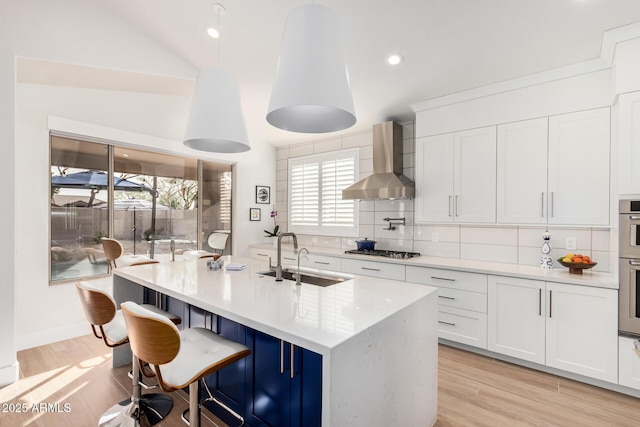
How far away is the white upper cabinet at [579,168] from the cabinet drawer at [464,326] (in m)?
1.14

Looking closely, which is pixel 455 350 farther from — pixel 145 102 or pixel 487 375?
pixel 145 102

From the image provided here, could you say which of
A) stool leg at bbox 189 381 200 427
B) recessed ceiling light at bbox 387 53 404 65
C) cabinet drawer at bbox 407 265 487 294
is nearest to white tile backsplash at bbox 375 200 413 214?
cabinet drawer at bbox 407 265 487 294

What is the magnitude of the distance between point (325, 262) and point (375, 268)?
0.82 metres

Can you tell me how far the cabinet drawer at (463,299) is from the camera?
289 centimetres

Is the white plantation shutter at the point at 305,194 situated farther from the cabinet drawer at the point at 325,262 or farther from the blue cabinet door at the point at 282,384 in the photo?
the blue cabinet door at the point at 282,384

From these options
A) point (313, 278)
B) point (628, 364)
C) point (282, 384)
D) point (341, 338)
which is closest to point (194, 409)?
point (282, 384)

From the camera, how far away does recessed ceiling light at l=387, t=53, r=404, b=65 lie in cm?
292

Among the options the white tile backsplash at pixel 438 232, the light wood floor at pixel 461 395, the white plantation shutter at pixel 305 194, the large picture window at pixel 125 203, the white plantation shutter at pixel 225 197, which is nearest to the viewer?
the light wood floor at pixel 461 395

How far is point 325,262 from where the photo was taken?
13.8 ft

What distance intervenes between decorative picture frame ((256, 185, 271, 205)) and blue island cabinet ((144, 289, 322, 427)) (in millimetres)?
3227

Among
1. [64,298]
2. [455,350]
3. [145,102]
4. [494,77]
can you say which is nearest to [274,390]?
[455,350]

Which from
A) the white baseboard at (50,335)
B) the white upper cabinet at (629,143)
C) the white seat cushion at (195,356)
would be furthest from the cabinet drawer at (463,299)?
the white baseboard at (50,335)

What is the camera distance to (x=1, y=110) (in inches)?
97.3

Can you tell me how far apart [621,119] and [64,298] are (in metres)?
5.44
